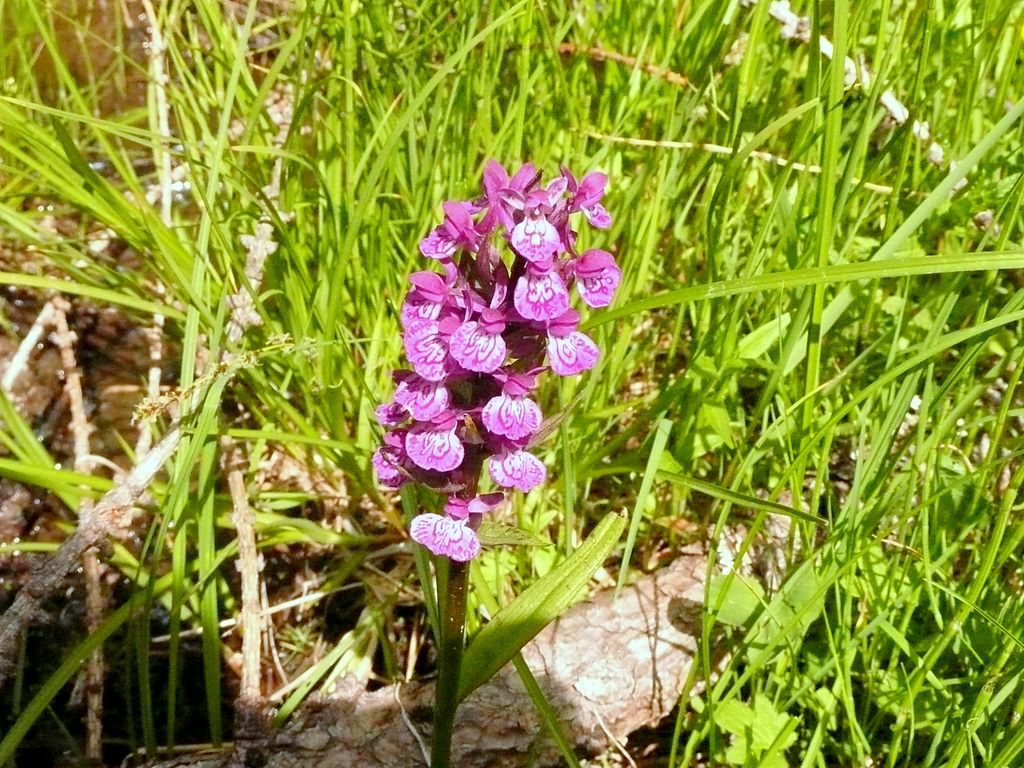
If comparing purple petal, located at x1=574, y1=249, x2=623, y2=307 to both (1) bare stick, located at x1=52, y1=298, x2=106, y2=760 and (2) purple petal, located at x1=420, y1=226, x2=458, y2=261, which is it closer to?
(2) purple petal, located at x1=420, y1=226, x2=458, y2=261

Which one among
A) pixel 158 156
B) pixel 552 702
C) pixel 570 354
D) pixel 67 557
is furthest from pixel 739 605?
pixel 158 156

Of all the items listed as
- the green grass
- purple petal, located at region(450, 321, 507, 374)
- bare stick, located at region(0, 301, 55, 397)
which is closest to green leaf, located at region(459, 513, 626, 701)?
the green grass

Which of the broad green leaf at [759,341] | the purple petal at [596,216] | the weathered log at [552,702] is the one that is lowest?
the weathered log at [552,702]

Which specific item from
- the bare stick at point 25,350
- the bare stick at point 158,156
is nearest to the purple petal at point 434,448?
the bare stick at point 158,156

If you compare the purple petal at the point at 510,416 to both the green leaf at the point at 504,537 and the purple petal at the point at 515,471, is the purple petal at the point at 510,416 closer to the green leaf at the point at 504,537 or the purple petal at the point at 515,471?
the purple petal at the point at 515,471

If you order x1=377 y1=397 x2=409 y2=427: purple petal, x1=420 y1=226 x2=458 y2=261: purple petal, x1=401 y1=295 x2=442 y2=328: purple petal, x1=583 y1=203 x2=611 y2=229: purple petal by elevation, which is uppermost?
x1=583 y1=203 x2=611 y2=229: purple petal

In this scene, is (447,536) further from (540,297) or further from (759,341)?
(759,341)
